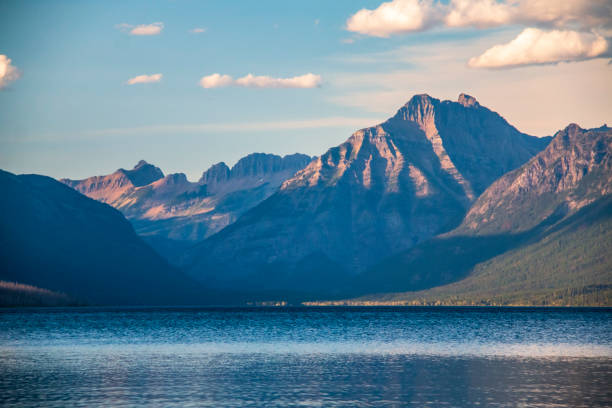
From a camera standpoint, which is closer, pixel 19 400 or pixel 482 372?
pixel 19 400

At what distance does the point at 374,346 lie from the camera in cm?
18312

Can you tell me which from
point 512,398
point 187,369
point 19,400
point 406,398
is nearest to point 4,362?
point 187,369

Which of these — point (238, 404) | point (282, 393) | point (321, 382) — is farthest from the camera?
point (321, 382)

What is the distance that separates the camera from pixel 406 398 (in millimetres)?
102375

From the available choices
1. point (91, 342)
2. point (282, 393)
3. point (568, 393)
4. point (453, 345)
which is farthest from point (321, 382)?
point (91, 342)

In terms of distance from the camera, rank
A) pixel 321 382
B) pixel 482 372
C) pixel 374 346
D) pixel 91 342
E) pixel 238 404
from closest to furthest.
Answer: pixel 238 404 → pixel 321 382 → pixel 482 372 → pixel 374 346 → pixel 91 342

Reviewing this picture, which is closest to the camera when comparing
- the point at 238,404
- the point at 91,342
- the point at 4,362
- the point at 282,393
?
the point at 238,404

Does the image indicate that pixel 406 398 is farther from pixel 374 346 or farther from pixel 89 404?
pixel 374 346

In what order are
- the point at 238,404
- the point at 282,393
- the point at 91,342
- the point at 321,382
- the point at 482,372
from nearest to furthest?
the point at 238,404
the point at 282,393
the point at 321,382
the point at 482,372
the point at 91,342

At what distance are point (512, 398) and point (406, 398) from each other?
12.2 m

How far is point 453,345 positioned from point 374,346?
1731 centimetres

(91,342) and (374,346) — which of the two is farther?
(91,342)

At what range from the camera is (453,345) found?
610ft

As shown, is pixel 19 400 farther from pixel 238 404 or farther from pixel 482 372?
pixel 482 372
